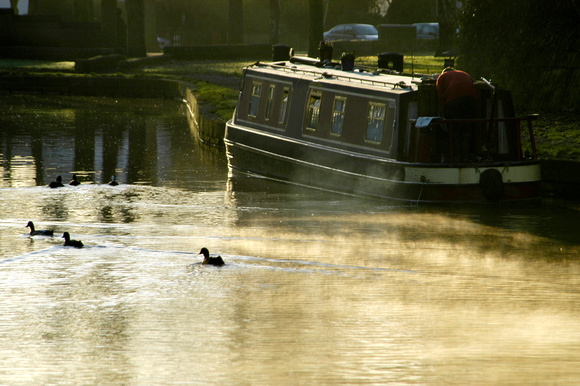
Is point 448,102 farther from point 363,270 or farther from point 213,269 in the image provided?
point 213,269

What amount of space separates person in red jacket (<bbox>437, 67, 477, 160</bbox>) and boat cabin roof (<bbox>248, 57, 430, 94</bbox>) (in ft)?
1.60

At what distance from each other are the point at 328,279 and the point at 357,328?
163 centimetres

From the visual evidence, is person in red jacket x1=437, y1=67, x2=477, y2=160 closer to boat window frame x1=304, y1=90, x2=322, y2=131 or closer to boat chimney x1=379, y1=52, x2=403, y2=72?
boat window frame x1=304, y1=90, x2=322, y2=131

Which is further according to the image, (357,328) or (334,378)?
(357,328)

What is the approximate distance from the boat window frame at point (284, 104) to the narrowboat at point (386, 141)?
0.02 meters

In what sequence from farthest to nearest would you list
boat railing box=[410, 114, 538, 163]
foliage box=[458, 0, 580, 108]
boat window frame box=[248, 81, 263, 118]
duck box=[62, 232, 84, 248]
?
1. foliage box=[458, 0, 580, 108]
2. boat window frame box=[248, 81, 263, 118]
3. boat railing box=[410, 114, 538, 163]
4. duck box=[62, 232, 84, 248]

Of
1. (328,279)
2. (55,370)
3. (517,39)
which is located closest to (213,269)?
(328,279)

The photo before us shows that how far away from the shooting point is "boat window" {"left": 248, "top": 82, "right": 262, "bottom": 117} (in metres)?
16.3

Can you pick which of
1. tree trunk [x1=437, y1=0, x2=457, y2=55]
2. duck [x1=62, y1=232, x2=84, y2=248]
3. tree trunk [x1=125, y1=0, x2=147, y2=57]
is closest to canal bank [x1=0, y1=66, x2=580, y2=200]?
tree trunk [x1=125, y1=0, x2=147, y2=57]

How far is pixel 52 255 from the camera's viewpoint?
978cm

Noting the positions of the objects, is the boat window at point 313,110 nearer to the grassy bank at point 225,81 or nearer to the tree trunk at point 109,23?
the grassy bank at point 225,81

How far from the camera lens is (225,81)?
30.0 metres

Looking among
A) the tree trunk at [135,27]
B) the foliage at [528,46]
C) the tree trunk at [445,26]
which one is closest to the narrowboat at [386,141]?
the foliage at [528,46]

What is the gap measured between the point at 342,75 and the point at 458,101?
2722 millimetres
